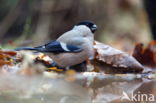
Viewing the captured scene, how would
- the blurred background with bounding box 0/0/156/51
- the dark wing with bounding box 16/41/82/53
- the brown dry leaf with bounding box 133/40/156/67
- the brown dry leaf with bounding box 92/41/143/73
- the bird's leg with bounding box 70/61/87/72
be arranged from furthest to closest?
the blurred background with bounding box 0/0/156/51, the brown dry leaf with bounding box 133/40/156/67, the brown dry leaf with bounding box 92/41/143/73, the bird's leg with bounding box 70/61/87/72, the dark wing with bounding box 16/41/82/53

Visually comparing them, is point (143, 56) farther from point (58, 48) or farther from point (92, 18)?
point (92, 18)

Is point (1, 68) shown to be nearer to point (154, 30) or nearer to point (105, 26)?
point (105, 26)

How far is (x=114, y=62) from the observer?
13.1 feet

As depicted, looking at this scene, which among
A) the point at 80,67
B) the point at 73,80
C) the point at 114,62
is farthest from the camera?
the point at 114,62

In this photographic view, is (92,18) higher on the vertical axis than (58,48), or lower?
lower

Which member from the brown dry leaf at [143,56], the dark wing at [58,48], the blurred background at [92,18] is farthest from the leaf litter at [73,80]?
the blurred background at [92,18]

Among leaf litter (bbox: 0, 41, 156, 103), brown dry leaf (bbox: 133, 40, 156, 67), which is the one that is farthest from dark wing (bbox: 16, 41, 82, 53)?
brown dry leaf (bbox: 133, 40, 156, 67)

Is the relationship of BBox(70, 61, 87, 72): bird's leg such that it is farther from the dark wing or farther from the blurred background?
the blurred background

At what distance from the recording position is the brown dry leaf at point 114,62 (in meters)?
3.98

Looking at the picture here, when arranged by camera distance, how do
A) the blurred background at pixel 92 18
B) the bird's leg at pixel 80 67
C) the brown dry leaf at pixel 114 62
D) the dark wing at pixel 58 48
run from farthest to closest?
the blurred background at pixel 92 18
the brown dry leaf at pixel 114 62
the bird's leg at pixel 80 67
the dark wing at pixel 58 48

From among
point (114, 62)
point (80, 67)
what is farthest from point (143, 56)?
point (80, 67)

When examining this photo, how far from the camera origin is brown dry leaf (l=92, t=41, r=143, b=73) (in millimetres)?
3980

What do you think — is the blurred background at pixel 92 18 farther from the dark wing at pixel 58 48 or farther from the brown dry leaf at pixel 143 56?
the dark wing at pixel 58 48

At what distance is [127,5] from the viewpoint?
7.55 metres
